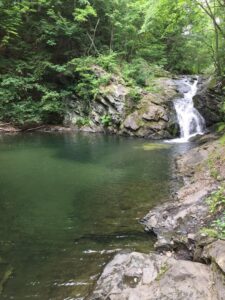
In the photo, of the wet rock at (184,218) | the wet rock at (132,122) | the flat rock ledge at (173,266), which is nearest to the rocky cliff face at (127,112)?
the wet rock at (132,122)

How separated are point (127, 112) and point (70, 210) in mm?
13539

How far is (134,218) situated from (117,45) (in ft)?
69.4

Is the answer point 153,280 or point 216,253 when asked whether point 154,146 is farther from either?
point 153,280

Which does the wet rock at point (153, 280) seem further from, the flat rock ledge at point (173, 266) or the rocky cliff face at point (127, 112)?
the rocky cliff face at point (127, 112)

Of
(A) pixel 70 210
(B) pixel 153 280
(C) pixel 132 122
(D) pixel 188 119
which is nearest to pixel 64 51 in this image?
(C) pixel 132 122

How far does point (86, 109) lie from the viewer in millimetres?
22156

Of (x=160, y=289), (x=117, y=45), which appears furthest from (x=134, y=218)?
(x=117, y=45)

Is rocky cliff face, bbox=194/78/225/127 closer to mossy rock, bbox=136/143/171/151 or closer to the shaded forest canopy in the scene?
the shaded forest canopy

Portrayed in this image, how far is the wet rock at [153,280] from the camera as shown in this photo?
3.49 m

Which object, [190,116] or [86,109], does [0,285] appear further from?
[86,109]

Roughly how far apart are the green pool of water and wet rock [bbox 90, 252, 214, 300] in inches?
16.4

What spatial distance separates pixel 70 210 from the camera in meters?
7.38

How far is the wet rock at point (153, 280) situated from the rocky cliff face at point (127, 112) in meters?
14.4

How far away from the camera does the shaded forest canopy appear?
838 inches
